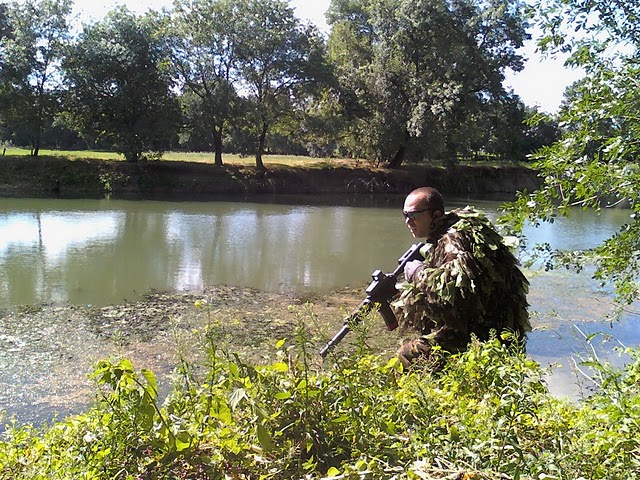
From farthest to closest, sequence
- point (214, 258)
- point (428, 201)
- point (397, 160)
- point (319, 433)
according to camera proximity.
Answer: point (397, 160)
point (214, 258)
point (428, 201)
point (319, 433)

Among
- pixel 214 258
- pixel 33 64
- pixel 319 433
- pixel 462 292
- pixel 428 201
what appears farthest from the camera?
pixel 33 64

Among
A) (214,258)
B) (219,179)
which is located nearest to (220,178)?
(219,179)

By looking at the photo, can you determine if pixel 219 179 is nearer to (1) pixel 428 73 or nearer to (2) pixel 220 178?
(2) pixel 220 178

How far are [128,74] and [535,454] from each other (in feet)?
88.5

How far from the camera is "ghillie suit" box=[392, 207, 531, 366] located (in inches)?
113

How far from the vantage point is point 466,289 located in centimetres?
284

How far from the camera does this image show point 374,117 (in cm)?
2950

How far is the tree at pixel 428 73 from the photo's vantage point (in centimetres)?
2725

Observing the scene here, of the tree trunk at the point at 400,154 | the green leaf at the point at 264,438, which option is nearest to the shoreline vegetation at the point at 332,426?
the green leaf at the point at 264,438

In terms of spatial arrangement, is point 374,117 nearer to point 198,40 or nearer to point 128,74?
point 198,40

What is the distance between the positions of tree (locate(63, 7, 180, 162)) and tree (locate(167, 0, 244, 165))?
0.92 meters

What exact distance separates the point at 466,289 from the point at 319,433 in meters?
1.47

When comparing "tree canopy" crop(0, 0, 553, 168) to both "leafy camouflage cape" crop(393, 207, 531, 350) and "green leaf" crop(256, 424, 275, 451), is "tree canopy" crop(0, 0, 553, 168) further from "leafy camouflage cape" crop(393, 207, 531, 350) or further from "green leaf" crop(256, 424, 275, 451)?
"green leaf" crop(256, 424, 275, 451)

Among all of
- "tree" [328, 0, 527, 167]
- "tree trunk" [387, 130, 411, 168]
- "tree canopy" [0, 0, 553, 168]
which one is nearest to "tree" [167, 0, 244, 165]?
"tree canopy" [0, 0, 553, 168]
